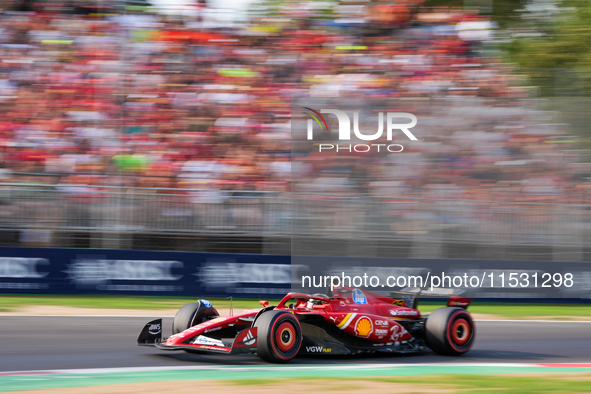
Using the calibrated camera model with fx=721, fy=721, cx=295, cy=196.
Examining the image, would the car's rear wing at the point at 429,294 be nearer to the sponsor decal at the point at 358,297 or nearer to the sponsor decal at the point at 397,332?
the sponsor decal at the point at 397,332

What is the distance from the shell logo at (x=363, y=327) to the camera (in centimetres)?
698

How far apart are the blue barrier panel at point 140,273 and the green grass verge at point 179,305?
169 millimetres

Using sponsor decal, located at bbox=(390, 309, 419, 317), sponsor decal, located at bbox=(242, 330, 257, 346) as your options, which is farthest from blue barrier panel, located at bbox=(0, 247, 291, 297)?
sponsor decal, located at bbox=(242, 330, 257, 346)

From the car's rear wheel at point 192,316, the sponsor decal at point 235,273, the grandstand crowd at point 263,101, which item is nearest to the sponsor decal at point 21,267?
the grandstand crowd at point 263,101

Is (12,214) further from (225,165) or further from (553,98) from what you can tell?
(553,98)

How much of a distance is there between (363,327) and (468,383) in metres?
1.27

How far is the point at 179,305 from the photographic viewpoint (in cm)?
1140

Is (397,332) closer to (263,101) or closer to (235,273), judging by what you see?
(235,273)

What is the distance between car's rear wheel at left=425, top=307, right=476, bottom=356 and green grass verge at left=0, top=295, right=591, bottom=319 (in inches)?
152

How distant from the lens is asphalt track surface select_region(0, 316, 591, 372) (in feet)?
21.8

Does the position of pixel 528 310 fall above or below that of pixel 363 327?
below

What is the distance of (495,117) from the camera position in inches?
500

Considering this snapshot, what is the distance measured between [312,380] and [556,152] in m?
8.58

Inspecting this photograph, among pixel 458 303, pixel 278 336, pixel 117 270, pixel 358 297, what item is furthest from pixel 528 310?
pixel 278 336
